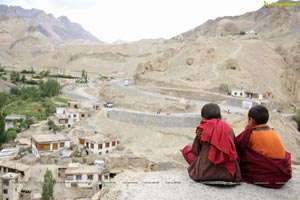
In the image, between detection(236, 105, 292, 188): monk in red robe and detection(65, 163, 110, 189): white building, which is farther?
detection(65, 163, 110, 189): white building

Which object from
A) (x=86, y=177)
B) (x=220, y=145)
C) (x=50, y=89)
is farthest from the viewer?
(x=50, y=89)

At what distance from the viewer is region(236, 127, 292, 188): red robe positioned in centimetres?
463

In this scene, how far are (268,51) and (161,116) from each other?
2616cm

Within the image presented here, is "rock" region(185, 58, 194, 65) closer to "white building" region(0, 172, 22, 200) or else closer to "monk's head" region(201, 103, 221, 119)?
"white building" region(0, 172, 22, 200)

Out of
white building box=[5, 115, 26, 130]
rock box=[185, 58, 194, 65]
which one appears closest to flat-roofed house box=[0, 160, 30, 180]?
white building box=[5, 115, 26, 130]

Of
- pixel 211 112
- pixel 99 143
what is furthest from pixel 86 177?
pixel 211 112

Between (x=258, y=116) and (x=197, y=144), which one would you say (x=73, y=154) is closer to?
(x=197, y=144)

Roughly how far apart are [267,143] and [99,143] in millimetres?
15475

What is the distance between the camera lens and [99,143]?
63.3ft

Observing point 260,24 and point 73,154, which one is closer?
point 73,154

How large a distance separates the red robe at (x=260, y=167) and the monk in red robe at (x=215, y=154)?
0.23m

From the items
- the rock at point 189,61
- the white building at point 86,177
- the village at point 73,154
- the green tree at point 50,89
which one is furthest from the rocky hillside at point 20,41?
the white building at point 86,177

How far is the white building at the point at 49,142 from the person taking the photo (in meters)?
18.7

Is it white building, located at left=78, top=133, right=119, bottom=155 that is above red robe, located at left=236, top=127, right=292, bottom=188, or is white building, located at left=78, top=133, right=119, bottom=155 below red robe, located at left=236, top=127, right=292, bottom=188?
below
